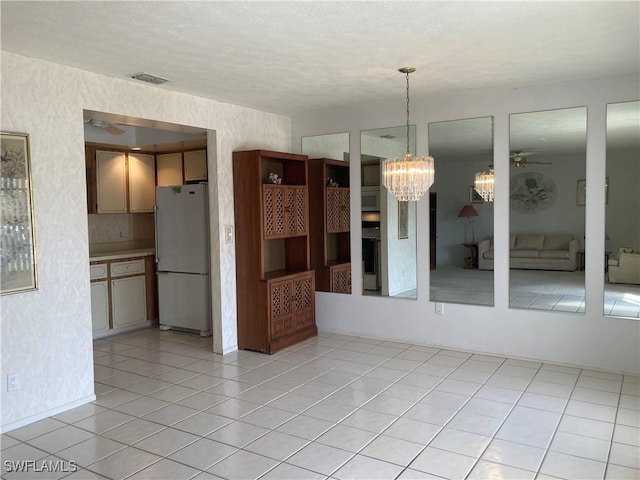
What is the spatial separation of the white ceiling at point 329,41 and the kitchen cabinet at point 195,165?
1894 millimetres

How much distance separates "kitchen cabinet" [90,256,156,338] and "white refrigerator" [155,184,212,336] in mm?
244

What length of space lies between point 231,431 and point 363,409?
914mm

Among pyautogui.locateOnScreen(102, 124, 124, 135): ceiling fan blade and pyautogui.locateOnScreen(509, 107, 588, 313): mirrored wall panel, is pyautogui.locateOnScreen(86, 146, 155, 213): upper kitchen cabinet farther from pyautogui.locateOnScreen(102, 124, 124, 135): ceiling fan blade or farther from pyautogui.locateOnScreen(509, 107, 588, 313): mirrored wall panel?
pyautogui.locateOnScreen(509, 107, 588, 313): mirrored wall panel

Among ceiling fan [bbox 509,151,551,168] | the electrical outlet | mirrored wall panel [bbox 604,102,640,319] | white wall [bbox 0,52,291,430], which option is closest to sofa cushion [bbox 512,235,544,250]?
ceiling fan [bbox 509,151,551,168]

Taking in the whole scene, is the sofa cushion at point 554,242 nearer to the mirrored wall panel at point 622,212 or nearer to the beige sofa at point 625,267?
the mirrored wall panel at point 622,212

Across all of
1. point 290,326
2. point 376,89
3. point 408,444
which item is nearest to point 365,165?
point 376,89

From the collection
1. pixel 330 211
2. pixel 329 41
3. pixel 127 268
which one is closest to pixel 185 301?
pixel 127 268

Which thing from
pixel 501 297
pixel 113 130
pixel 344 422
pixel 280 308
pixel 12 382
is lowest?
pixel 344 422

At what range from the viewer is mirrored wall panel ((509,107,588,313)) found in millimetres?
4496

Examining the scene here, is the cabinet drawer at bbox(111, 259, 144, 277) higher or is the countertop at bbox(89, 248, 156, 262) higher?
the countertop at bbox(89, 248, 156, 262)

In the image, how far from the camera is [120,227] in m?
6.48

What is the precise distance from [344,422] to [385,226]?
2.52 meters

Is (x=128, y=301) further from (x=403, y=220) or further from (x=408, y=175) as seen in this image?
(x=408, y=175)

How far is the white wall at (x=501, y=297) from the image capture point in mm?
4086
